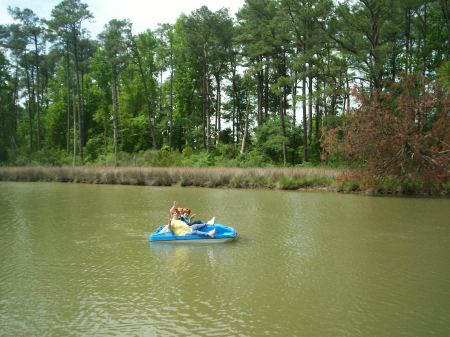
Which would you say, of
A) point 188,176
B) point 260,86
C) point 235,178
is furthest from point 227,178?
point 260,86

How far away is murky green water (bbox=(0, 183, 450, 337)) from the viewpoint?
6.57 meters

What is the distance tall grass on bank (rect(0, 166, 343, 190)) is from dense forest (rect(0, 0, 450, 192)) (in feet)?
6.25

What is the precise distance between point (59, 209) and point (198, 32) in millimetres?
25010

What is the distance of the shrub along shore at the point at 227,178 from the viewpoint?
2294 cm

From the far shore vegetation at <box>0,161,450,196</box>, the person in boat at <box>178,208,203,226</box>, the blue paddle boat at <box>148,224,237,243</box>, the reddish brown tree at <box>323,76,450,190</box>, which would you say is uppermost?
the reddish brown tree at <box>323,76,450,190</box>

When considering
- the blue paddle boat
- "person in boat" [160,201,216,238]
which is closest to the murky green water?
the blue paddle boat

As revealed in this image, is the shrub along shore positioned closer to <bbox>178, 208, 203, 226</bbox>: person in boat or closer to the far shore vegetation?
the far shore vegetation

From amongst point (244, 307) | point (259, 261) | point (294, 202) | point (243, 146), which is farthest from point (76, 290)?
point (243, 146)

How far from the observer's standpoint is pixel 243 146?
37.5 metres

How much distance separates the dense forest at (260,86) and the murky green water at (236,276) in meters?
7.04

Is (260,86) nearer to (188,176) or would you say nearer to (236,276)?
(188,176)

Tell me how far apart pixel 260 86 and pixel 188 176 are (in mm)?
14229

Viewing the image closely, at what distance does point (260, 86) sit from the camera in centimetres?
3944

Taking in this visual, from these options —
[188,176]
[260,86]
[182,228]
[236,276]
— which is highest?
[260,86]
